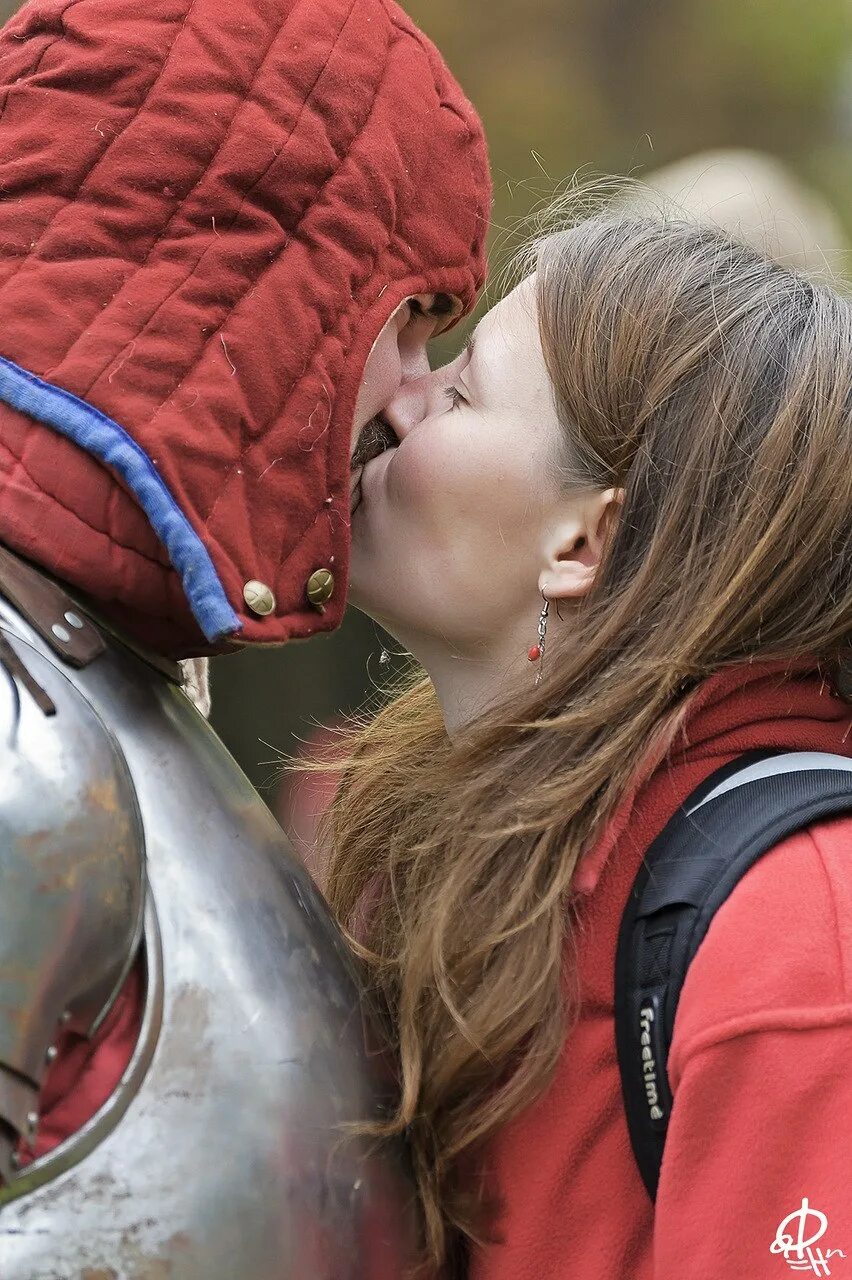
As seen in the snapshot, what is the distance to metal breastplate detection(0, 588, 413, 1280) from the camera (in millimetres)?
796

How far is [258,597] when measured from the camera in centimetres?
98

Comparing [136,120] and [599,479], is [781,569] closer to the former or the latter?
[599,479]

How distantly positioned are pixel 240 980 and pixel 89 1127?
5.2 inches

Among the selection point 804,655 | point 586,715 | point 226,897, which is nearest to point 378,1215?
point 226,897

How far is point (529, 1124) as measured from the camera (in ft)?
3.29

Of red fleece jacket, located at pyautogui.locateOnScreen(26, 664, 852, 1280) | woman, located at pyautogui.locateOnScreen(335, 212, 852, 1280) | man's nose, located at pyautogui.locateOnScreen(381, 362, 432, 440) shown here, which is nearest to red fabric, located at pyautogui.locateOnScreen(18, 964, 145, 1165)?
red fleece jacket, located at pyautogui.locateOnScreen(26, 664, 852, 1280)

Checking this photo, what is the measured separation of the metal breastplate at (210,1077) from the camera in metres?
0.80

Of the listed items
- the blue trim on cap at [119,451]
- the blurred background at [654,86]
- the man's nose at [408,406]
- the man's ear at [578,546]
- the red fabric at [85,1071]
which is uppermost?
the blue trim on cap at [119,451]

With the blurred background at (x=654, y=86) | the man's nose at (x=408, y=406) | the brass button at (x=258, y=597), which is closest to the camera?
the brass button at (x=258, y=597)

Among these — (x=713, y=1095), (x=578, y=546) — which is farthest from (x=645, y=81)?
(x=713, y=1095)

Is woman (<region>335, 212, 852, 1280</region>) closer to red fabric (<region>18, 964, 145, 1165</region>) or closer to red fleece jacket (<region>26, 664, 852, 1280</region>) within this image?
red fleece jacket (<region>26, 664, 852, 1280</region>)

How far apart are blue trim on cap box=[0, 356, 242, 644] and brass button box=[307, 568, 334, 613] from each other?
12 cm

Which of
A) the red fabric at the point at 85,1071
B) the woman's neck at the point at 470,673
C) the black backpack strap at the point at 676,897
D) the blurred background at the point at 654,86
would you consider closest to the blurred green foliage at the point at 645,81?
the blurred background at the point at 654,86

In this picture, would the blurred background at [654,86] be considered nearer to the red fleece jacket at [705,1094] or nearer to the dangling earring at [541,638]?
the dangling earring at [541,638]
